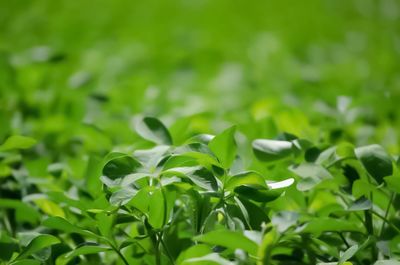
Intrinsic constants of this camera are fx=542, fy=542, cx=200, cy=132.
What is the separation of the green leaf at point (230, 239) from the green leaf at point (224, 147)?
15cm

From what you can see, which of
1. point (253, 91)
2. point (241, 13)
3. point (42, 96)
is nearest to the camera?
point (42, 96)

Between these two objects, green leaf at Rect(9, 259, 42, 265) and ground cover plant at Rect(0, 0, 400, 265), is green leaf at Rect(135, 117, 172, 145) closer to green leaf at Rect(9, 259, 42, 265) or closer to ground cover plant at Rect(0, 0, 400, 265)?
ground cover plant at Rect(0, 0, 400, 265)

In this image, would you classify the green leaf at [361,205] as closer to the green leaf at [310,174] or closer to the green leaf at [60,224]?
the green leaf at [310,174]

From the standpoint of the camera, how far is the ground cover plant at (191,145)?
0.73 m

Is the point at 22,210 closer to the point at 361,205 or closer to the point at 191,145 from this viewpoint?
the point at 191,145

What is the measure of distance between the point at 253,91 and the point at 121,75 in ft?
1.75

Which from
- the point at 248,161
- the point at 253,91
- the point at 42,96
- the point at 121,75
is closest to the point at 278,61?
the point at 253,91

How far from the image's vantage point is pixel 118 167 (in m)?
0.74

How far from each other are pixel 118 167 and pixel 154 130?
184 millimetres

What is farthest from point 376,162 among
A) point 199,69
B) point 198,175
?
point 199,69

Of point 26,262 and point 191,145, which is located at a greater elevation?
point 191,145

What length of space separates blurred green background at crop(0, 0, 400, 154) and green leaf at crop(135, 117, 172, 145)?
3.8 inches

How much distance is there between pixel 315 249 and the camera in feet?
2.73

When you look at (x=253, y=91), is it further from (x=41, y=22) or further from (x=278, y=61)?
(x=41, y=22)
